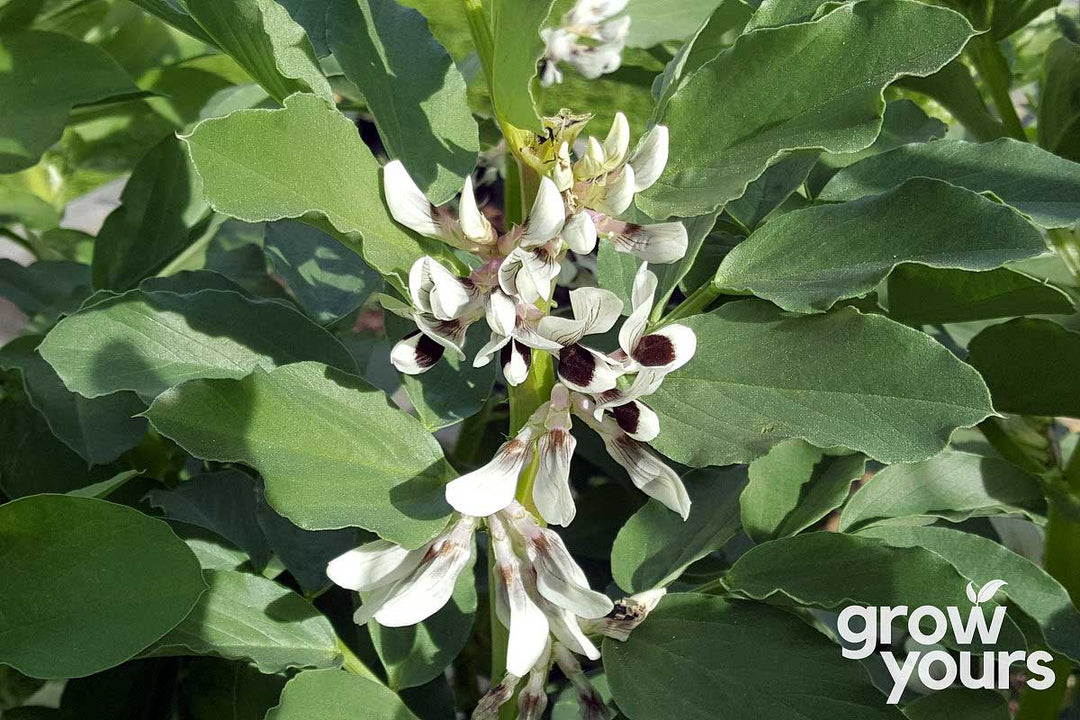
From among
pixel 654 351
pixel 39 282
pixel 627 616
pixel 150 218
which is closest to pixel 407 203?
pixel 654 351

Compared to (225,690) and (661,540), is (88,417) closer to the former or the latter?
(225,690)

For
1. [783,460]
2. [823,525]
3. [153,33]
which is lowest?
[823,525]

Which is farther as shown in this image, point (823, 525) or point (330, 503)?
point (823, 525)

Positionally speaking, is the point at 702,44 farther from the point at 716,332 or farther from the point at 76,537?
the point at 76,537

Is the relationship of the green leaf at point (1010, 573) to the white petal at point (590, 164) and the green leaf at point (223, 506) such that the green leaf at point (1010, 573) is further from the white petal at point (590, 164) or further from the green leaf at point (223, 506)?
the green leaf at point (223, 506)

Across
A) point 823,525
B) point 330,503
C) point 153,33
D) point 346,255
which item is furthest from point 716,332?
point 153,33

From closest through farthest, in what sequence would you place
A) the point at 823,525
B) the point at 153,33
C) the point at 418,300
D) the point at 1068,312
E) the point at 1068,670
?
the point at 418,300
the point at 1068,312
the point at 1068,670
the point at 823,525
the point at 153,33

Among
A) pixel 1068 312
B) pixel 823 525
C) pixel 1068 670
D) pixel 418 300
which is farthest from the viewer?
pixel 823 525

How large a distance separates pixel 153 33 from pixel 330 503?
714 mm

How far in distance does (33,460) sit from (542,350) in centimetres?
47

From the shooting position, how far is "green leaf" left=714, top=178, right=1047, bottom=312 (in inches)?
17.1

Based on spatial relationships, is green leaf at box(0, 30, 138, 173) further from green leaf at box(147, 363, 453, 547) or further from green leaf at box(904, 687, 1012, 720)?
green leaf at box(904, 687, 1012, 720)

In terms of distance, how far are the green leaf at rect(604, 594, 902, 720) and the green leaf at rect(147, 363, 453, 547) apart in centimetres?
13

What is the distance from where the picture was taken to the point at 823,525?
0.88m
